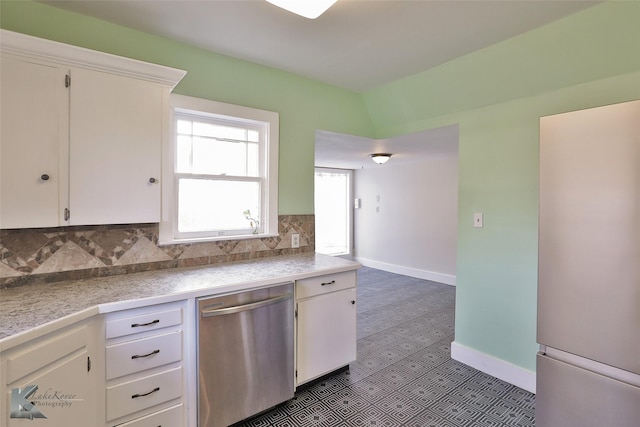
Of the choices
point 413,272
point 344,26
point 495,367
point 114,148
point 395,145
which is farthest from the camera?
point 413,272

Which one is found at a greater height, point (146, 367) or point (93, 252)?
point (93, 252)

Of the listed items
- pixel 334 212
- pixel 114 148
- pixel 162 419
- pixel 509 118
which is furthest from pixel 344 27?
pixel 334 212

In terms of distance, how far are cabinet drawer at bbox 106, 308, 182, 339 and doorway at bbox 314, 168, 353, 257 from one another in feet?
17.2

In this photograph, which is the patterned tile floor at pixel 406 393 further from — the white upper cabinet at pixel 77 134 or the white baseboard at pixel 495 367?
the white upper cabinet at pixel 77 134

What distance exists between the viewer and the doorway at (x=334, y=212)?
691cm

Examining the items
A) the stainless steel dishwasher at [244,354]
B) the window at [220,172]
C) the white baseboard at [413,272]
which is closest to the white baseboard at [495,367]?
the stainless steel dishwasher at [244,354]

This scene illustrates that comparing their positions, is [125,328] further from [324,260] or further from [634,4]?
[634,4]

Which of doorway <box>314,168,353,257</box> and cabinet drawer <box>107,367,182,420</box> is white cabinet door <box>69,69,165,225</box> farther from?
doorway <box>314,168,353,257</box>

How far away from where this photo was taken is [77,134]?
1727mm

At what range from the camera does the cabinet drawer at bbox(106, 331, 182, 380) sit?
1566 mm

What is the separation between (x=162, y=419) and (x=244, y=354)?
0.52m

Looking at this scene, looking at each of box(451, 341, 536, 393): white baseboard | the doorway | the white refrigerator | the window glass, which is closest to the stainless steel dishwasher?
the window glass

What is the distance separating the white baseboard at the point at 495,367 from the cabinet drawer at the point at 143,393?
2.32 meters

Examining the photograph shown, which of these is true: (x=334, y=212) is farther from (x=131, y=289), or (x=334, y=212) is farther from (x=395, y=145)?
(x=131, y=289)
